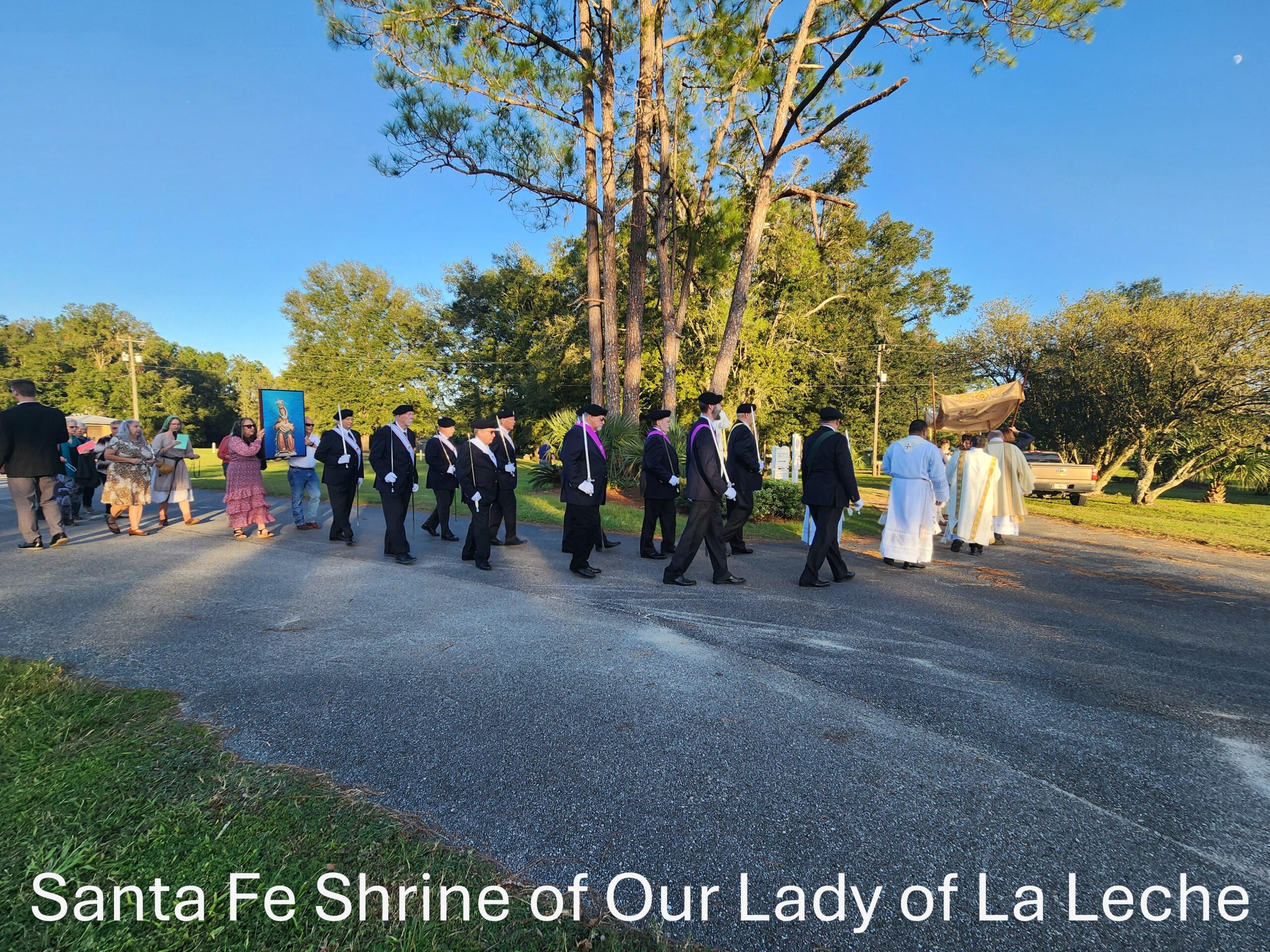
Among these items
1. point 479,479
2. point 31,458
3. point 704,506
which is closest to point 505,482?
point 479,479

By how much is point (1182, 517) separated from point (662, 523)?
15.8 m

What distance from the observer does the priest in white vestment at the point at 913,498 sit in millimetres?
8094

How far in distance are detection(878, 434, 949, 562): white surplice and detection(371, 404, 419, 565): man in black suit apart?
21.6 feet

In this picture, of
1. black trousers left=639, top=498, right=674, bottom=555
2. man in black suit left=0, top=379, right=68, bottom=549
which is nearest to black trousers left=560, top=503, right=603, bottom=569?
black trousers left=639, top=498, right=674, bottom=555

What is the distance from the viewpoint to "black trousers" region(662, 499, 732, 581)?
6.64 m

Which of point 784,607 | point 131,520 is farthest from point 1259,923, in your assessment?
point 131,520

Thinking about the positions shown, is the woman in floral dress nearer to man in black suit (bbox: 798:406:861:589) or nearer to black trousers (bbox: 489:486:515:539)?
black trousers (bbox: 489:486:515:539)

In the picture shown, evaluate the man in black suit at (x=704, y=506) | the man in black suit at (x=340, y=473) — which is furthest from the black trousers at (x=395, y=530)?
the man in black suit at (x=704, y=506)

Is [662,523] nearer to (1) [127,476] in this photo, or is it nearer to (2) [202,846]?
(2) [202,846]

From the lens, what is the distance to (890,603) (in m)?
6.15

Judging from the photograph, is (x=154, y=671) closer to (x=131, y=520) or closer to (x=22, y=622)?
(x=22, y=622)

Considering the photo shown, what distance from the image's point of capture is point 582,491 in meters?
7.31

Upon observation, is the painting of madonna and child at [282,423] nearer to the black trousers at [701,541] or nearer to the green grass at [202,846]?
the black trousers at [701,541]

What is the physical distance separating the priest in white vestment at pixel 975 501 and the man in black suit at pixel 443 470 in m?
8.64
